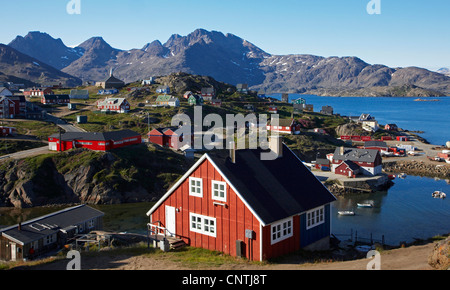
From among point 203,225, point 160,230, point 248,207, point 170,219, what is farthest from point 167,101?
point 248,207

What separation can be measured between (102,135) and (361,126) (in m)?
79.0

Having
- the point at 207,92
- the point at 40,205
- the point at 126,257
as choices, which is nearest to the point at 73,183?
the point at 40,205

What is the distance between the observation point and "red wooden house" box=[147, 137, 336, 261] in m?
21.8

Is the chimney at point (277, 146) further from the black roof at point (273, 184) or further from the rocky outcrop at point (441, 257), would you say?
the rocky outcrop at point (441, 257)

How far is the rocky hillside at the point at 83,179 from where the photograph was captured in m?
57.3

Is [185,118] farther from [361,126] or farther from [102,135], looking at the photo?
Result: [361,126]

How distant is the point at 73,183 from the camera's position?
5997cm

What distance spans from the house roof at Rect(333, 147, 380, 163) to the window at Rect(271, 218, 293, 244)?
49037 millimetres

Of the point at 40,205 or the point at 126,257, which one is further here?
the point at 40,205

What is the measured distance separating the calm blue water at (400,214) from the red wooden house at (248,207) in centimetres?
1550

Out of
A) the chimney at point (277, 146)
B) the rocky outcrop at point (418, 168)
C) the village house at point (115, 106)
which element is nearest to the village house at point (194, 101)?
the village house at point (115, 106)

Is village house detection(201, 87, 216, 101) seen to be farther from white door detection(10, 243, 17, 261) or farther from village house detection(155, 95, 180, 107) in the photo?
white door detection(10, 243, 17, 261)

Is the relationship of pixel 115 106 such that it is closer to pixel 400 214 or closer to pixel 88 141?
pixel 88 141

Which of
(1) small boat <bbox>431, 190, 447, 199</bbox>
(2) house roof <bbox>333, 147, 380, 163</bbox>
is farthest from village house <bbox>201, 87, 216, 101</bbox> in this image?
(1) small boat <bbox>431, 190, 447, 199</bbox>
